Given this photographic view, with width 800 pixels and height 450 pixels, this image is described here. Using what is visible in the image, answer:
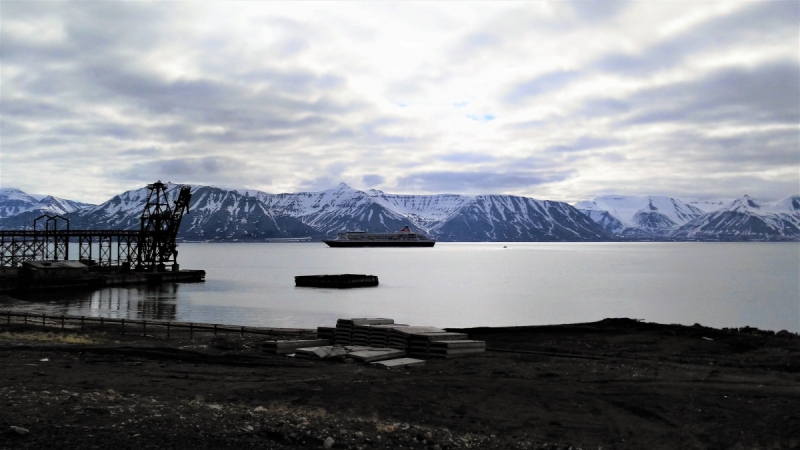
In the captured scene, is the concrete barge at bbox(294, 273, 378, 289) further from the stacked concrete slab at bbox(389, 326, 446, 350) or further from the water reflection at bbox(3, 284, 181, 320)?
the stacked concrete slab at bbox(389, 326, 446, 350)

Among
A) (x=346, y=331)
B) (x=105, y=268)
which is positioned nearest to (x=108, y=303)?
(x=105, y=268)

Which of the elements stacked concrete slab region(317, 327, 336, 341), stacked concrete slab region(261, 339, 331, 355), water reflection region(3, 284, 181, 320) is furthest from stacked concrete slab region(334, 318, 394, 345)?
water reflection region(3, 284, 181, 320)

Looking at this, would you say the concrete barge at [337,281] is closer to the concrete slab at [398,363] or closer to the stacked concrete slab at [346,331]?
the stacked concrete slab at [346,331]

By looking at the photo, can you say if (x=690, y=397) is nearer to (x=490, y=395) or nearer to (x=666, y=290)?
(x=490, y=395)

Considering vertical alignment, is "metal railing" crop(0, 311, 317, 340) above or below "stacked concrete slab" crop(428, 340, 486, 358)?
below

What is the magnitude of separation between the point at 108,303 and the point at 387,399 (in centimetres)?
5995

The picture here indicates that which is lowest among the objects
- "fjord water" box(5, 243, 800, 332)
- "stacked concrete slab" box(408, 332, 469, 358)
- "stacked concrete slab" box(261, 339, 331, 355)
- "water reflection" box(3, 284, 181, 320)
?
"water reflection" box(3, 284, 181, 320)

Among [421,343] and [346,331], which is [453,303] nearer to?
[346,331]

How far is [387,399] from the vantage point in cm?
1855

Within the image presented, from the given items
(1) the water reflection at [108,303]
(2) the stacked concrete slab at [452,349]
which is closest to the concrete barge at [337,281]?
(1) the water reflection at [108,303]

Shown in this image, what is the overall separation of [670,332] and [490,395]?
23.3 m

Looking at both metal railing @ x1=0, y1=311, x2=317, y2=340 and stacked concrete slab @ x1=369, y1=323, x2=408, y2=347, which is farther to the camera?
metal railing @ x1=0, y1=311, x2=317, y2=340

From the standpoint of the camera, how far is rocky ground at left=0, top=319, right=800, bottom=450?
14102 mm

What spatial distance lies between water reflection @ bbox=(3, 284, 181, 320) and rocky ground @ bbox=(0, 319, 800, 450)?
2810cm
